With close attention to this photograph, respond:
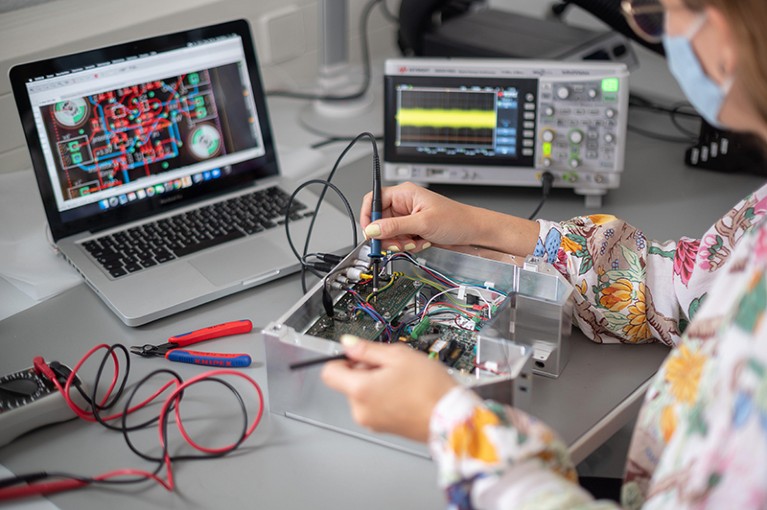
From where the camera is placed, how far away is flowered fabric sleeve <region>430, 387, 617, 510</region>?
83 centimetres

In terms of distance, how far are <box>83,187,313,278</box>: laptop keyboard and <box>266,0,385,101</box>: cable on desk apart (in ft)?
1.45

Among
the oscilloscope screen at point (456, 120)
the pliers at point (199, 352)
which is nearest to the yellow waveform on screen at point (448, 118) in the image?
the oscilloscope screen at point (456, 120)

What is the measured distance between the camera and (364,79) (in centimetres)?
208

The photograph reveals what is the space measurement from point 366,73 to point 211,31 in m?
0.61

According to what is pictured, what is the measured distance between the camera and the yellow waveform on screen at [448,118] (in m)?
1.56

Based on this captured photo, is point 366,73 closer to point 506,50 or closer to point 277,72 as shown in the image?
point 277,72

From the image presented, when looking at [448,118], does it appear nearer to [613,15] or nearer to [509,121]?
[509,121]

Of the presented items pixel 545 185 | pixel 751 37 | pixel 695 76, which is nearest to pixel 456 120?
pixel 545 185

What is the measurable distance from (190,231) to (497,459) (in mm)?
798

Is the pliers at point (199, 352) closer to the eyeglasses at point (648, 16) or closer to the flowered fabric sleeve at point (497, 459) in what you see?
the flowered fabric sleeve at point (497, 459)

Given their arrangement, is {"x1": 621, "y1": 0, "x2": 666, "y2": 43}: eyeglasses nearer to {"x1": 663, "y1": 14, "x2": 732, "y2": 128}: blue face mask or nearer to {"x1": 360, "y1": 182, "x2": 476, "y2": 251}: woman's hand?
{"x1": 663, "y1": 14, "x2": 732, "y2": 128}: blue face mask

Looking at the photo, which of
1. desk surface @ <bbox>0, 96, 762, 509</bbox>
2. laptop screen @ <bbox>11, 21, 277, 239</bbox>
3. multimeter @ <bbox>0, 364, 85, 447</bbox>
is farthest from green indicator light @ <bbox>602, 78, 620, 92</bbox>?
multimeter @ <bbox>0, 364, 85, 447</bbox>

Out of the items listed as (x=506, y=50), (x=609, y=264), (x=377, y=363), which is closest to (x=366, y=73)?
(x=506, y=50)

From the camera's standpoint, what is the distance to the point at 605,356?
1.24m
